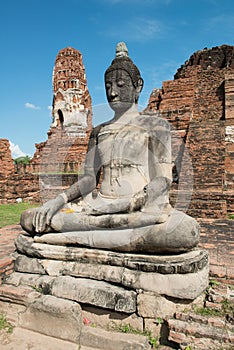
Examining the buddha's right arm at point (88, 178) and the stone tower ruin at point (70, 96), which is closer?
the buddha's right arm at point (88, 178)

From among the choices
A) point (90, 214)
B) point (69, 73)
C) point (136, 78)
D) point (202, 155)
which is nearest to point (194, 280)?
point (90, 214)

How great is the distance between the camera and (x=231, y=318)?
80.4 inches

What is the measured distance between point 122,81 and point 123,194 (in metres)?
1.15

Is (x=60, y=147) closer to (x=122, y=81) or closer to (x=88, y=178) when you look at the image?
(x=88, y=178)

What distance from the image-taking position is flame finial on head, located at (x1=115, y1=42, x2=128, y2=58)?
2.88 metres

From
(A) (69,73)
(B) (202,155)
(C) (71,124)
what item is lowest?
(B) (202,155)

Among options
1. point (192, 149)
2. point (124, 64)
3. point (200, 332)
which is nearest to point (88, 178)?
point (124, 64)

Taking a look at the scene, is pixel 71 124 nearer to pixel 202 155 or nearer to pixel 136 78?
pixel 202 155

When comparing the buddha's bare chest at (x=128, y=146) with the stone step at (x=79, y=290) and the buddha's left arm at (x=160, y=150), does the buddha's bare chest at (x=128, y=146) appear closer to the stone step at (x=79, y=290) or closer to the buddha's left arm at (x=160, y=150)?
the buddha's left arm at (x=160, y=150)

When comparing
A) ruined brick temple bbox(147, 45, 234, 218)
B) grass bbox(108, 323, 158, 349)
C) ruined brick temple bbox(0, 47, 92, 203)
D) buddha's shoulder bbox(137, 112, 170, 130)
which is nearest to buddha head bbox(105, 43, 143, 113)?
buddha's shoulder bbox(137, 112, 170, 130)

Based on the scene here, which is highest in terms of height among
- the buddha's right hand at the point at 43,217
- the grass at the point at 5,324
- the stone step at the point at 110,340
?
the buddha's right hand at the point at 43,217

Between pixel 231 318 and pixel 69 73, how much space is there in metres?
28.2

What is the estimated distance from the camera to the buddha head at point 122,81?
2756mm

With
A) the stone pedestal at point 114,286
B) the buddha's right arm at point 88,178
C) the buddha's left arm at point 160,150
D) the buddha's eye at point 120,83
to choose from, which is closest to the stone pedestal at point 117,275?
the stone pedestal at point 114,286
